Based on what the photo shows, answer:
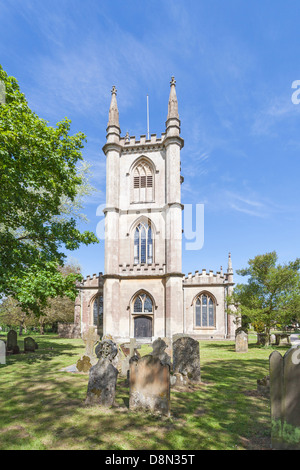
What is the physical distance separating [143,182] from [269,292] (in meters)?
15.0

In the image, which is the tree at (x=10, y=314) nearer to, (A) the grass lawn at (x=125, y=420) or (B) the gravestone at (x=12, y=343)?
(B) the gravestone at (x=12, y=343)

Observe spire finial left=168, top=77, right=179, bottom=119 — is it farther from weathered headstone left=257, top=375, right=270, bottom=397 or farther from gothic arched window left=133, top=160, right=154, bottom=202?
weathered headstone left=257, top=375, right=270, bottom=397

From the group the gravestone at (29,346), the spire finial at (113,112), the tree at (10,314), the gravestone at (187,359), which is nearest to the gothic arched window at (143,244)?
the spire finial at (113,112)

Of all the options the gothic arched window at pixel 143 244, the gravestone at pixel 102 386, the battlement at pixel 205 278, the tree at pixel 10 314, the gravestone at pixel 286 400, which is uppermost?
the gothic arched window at pixel 143 244

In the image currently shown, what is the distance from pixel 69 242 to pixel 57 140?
15.3 feet

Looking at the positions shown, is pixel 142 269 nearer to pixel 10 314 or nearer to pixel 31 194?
pixel 31 194

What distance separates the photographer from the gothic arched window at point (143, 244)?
26.2 meters

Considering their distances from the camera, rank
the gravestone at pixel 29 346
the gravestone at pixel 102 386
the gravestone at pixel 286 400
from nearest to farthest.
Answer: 1. the gravestone at pixel 286 400
2. the gravestone at pixel 102 386
3. the gravestone at pixel 29 346

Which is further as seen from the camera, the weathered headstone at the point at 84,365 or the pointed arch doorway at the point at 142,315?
the pointed arch doorway at the point at 142,315

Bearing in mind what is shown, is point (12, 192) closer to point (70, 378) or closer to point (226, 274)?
point (70, 378)

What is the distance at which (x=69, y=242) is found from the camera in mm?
13406

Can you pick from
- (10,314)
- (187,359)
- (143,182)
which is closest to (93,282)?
(143,182)

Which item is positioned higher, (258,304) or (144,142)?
(144,142)
